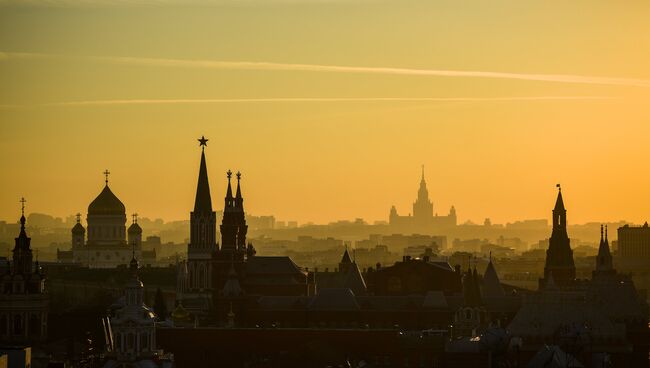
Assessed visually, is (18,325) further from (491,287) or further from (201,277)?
(491,287)

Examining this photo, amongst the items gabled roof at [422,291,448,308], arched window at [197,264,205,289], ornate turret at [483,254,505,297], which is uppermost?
arched window at [197,264,205,289]

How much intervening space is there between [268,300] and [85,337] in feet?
45.9

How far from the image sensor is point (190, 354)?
14288 centimetres

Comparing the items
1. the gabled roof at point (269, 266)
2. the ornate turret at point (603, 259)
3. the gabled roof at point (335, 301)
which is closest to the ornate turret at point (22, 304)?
the gabled roof at point (335, 301)

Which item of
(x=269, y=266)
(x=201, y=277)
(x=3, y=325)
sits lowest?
(x=3, y=325)

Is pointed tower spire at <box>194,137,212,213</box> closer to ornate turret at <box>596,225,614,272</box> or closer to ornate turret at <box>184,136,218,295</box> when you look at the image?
ornate turret at <box>184,136,218,295</box>

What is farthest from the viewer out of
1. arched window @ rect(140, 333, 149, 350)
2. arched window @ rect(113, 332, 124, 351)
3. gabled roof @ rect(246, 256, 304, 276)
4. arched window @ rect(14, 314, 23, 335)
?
gabled roof @ rect(246, 256, 304, 276)

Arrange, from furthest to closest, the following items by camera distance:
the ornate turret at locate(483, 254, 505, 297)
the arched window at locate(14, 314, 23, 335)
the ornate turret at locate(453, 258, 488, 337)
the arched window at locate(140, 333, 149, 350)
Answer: the ornate turret at locate(483, 254, 505, 297)
the ornate turret at locate(453, 258, 488, 337)
the arched window at locate(14, 314, 23, 335)
the arched window at locate(140, 333, 149, 350)

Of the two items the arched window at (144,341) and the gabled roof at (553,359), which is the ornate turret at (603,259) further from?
the arched window at (144,341)

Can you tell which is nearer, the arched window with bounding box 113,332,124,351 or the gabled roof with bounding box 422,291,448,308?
the arched window with bounding box 113,332,124,351

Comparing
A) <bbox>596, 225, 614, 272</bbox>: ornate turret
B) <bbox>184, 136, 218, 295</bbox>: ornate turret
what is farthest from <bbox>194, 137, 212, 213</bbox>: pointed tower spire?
<bbox>596, 225, 614, 272</bbox>: ornate turret

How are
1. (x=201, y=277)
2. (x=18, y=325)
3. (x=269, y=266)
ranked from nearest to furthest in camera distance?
(x=18, y=325), (x=201, y=277), (x=269, y=266)

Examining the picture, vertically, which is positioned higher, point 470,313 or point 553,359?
point 470,313

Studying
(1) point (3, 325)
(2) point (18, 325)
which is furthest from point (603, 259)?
(1) point (3, 325)
